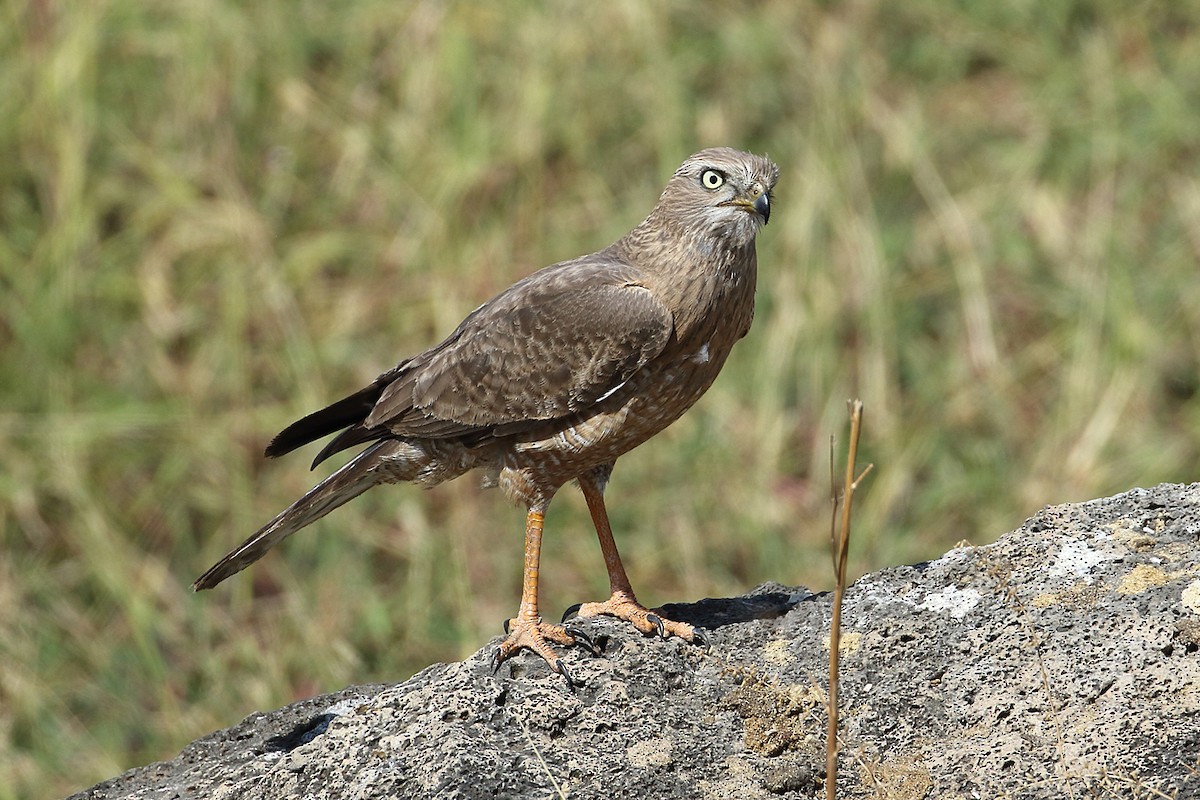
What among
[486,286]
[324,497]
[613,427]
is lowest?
[324,497]

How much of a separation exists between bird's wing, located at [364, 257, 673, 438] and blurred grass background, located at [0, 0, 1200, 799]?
296 centimetres

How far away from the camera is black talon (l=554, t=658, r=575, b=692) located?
394 cm

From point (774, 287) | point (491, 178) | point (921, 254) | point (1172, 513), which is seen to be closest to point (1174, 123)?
point (921, 254)

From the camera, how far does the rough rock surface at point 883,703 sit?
139 inches

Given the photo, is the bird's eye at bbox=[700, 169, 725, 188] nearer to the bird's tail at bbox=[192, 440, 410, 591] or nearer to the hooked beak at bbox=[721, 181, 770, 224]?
the hooked beak at bbox=[721, 181, 770, 224]

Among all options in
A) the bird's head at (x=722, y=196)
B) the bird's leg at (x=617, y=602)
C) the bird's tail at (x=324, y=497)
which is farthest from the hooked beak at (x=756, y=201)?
the bird's tail at (x=324, y=497)

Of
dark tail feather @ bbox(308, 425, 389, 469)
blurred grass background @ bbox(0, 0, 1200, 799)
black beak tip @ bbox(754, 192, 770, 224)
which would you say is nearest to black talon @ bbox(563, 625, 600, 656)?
dark tail feather @ bbox(308, 425, 389, 469)

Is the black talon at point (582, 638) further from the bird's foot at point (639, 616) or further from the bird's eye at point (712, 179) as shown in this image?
the bird's eye at point (712, 179)

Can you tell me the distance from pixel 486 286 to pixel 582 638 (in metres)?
5.05

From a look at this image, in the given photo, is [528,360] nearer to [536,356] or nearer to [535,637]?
[536,356]

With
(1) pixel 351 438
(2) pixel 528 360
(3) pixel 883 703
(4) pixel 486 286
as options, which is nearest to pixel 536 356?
(2) pixel 528 360

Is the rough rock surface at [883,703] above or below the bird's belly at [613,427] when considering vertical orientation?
below

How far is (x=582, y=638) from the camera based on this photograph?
4.18 metres

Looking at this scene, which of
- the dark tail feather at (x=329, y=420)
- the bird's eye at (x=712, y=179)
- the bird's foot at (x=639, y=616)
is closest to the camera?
the bird's foot at (x=639, y=616)
